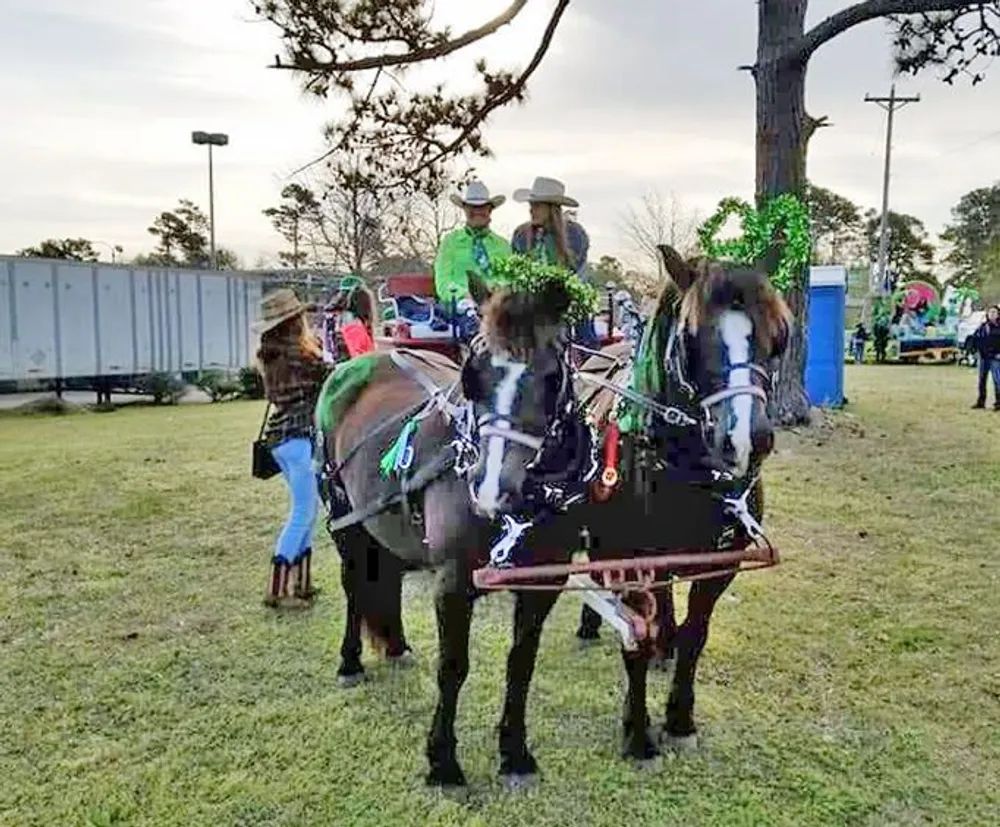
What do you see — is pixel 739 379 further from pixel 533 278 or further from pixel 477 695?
pixel 477 695

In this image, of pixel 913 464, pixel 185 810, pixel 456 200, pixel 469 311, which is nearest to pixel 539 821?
pixel 185 810

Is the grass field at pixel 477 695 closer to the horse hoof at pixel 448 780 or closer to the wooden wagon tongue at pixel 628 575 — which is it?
the horse hoof at pixel 448 780

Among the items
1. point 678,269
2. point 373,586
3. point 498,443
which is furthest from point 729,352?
point 373,586

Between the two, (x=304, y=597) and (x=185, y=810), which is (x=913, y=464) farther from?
(x=185, y=810)

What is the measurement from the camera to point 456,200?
14.7 feet

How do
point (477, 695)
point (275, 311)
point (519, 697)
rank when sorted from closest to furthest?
point (519, 697) → point (477, 695) → point (275, 311)

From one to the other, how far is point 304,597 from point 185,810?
2.14m

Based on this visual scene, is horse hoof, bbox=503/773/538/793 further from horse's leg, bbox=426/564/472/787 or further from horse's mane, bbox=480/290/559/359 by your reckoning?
horse's mane, bbox=480/290/559/359

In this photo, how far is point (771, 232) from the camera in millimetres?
Result: 3062

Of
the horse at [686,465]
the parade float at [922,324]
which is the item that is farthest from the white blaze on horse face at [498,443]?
the parade float at [922,324]

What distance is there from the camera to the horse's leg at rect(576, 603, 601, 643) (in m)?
4.32

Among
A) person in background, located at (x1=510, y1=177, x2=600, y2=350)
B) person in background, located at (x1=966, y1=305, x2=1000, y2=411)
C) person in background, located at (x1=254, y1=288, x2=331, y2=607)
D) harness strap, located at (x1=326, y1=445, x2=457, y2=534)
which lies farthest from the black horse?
person in background, located at (x1=966, y1=305, x2=1000, y2=411)

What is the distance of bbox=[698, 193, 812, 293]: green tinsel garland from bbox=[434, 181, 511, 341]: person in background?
113 cm

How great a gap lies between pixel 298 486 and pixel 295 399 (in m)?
0.48
